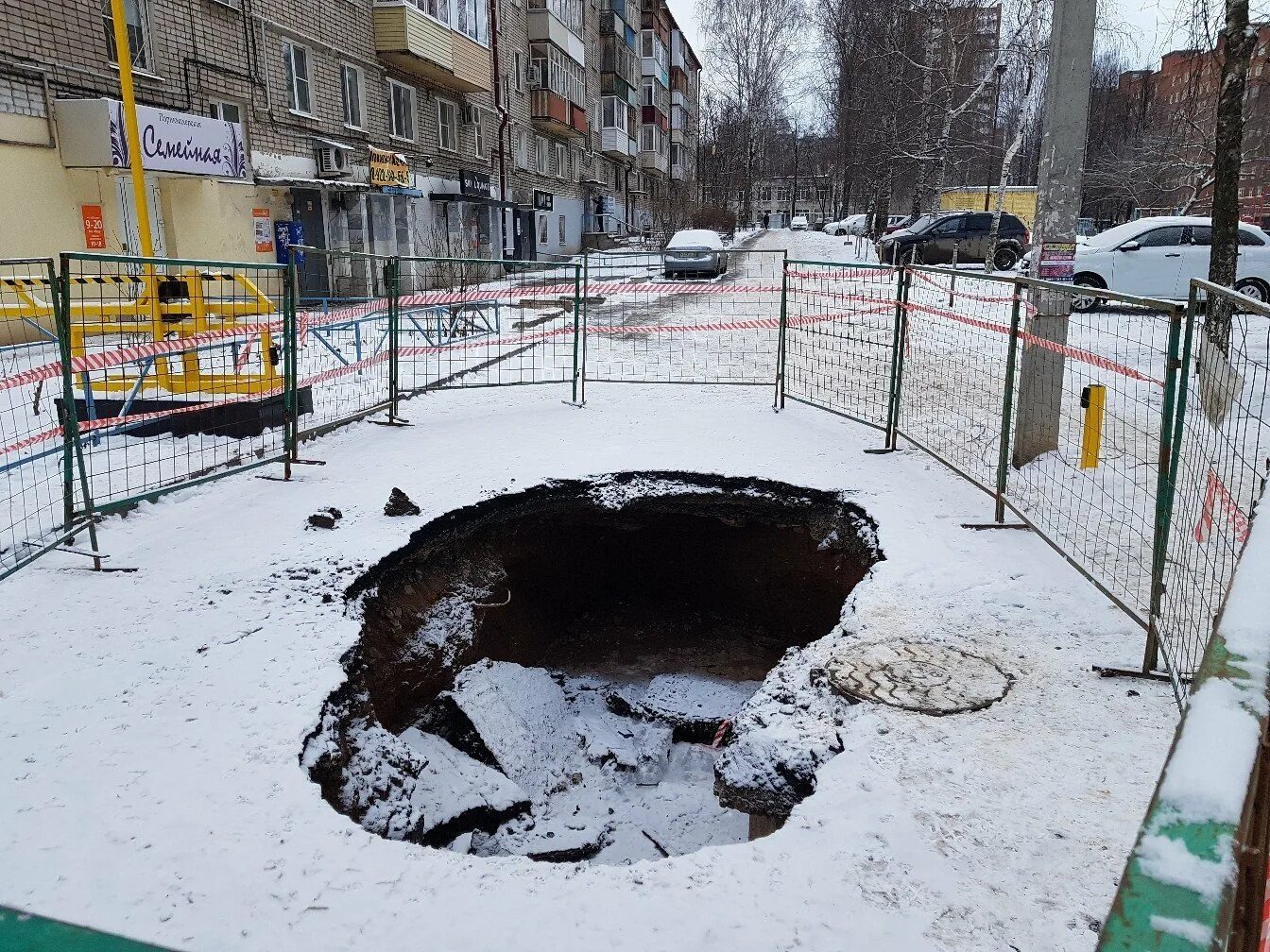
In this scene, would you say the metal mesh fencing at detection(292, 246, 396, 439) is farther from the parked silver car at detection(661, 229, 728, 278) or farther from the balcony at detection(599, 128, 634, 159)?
the balcony at detection(599, 128, 634, 159)

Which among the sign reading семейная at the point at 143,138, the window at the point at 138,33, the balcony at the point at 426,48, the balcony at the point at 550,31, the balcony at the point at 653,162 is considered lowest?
the sign reading семейная at the point at 143,138

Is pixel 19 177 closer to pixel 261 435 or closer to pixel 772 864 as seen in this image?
pixel 261 435

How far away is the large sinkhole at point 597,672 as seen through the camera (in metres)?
3.51

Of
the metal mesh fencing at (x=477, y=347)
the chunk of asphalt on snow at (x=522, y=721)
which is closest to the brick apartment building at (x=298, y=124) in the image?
the metal mesh fencing at (x=477, y=347)

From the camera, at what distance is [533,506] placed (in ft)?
20.5

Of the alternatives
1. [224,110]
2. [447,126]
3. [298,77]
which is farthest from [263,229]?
[447,126]

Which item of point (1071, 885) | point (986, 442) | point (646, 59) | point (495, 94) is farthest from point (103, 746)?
point (646, 59)

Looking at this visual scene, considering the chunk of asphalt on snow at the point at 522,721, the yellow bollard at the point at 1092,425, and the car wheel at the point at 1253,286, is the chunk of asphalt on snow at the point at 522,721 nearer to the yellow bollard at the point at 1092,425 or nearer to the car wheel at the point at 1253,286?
the yellow bollard at the point at 1092,425

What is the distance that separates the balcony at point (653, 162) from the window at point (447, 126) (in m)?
27.4

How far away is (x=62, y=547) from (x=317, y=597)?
162 cm

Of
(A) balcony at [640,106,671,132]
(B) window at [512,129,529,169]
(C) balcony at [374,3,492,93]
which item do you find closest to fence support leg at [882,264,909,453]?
(C) balcony at [374,3,492,93]

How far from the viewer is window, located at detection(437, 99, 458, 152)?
24.5m

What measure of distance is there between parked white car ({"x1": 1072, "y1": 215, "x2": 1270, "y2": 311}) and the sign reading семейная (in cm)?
1499

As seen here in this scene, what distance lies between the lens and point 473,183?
83.4ft
